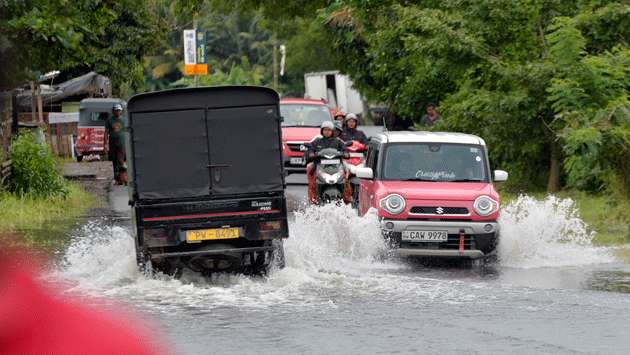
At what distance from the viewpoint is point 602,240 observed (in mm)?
18438

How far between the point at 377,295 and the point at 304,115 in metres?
18.8

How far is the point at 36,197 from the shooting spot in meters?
23.4

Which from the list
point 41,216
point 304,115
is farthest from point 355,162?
point 304,115

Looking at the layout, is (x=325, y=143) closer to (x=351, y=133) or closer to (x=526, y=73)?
(x=351, y=133)

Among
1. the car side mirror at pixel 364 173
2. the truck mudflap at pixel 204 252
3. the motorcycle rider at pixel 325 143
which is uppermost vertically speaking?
the motorcycle rider at pixel 325 143

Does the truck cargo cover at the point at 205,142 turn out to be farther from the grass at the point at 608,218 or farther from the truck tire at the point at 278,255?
the grass at the point at 608,218

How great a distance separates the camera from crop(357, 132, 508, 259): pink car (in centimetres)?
1606

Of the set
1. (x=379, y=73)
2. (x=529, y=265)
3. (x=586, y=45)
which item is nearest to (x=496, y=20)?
(x=586, y=45)

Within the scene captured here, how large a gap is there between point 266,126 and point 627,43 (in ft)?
37.0

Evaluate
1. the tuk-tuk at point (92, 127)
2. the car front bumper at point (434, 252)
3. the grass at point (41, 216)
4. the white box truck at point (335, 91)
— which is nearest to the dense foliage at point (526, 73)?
the car front bumper at point (434, 252)

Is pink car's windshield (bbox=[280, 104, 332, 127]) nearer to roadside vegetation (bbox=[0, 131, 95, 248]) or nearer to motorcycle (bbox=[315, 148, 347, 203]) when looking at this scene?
roadside vegetation (bbox=[0, 131, 95, 248])

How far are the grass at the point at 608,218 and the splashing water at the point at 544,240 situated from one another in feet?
1.03

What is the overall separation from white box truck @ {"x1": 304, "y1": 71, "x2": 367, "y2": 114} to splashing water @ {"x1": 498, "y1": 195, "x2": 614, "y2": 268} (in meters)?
49.5

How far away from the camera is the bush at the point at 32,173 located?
2333cm
